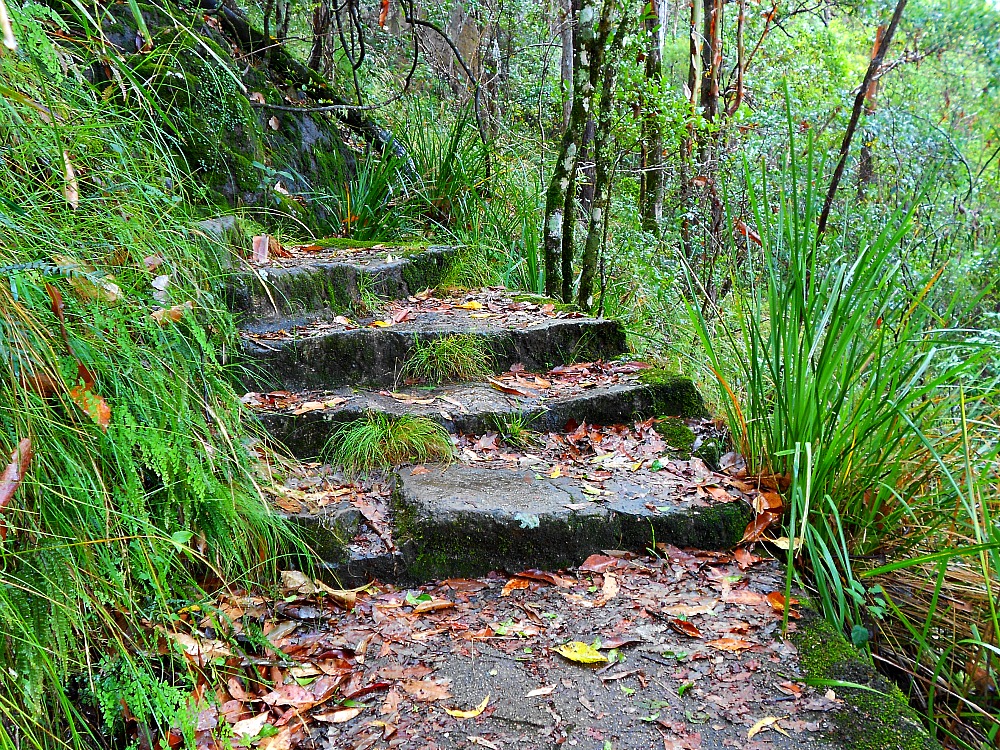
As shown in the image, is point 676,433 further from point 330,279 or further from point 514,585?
point 330,279

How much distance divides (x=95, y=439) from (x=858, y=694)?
1.76m

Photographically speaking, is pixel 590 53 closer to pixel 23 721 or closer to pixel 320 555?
pixel 320 555

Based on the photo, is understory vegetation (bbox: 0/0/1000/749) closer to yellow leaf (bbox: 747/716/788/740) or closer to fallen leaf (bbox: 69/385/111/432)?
fallen leaf (bbox: 69/385/111/432)

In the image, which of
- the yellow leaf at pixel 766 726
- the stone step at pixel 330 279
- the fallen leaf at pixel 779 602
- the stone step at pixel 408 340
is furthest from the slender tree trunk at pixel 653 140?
the yellow leaf at pixel 766 726

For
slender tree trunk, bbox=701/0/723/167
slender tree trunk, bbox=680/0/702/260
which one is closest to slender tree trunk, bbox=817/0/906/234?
slender tree trunk, bbox=680/0/702/260

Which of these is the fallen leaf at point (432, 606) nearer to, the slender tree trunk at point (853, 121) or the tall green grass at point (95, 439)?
the tall green grass at point (95, 439)

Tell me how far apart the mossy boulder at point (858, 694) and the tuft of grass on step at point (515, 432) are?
1.12 metres

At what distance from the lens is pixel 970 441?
203cm

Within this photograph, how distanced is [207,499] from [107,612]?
35cm

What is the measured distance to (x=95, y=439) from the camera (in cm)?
145

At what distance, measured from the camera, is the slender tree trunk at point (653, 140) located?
12.4ft

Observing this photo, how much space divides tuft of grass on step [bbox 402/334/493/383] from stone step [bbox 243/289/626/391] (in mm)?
29

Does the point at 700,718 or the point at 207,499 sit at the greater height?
the point at 207,499

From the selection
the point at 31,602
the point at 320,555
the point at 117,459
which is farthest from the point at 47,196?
the point at 320,555
